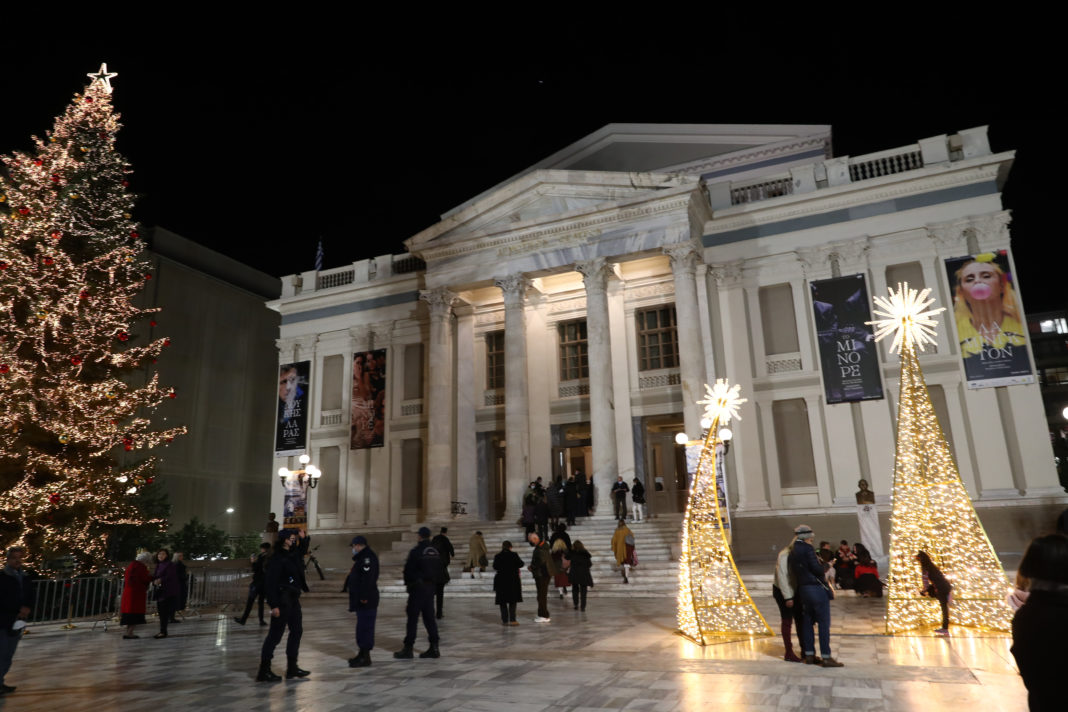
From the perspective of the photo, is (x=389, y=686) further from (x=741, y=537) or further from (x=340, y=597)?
(x=741, y=537)

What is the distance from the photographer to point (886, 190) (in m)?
20.6

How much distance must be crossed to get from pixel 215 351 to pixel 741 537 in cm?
3474

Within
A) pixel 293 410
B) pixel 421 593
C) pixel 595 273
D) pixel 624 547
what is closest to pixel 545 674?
pixel 421 593

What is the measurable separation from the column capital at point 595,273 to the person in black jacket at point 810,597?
14.5 metres

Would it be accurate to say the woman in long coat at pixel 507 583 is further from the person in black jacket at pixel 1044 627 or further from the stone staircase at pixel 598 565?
the person in black jacket at pixel 1044 627

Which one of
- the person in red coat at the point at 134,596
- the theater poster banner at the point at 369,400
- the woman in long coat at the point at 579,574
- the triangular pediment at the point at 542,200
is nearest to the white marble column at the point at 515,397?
the triangular pediment at the point at 542,200

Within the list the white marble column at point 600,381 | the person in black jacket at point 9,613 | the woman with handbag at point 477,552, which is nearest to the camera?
the person in black jacket at point 9,613

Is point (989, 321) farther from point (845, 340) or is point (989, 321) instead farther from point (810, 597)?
point (810, 597)

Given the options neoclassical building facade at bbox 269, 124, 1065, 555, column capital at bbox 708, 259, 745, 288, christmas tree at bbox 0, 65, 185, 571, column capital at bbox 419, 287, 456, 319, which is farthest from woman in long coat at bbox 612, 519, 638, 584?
column capital at bbox 419, 287, 456, 319

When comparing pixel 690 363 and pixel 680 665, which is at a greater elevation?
pixel 690 363

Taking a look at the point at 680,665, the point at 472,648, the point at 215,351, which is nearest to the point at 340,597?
the point at 472,648

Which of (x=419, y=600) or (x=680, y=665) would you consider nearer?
(x=680, y=665)

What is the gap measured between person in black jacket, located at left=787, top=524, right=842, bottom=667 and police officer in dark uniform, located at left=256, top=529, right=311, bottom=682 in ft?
16.7

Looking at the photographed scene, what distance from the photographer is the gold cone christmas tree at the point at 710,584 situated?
884cm
